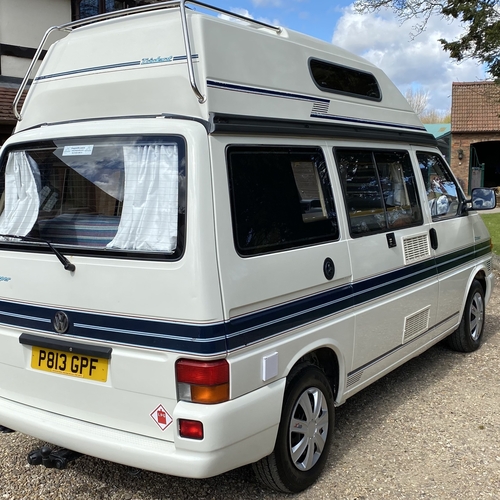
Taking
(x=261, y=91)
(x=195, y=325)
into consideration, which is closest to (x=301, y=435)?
(x=195, y=325)

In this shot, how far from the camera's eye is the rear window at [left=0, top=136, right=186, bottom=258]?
2.96 m

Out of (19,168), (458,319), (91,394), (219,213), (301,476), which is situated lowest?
(301,476)

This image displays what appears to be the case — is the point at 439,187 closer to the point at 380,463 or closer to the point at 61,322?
the point at 380,463

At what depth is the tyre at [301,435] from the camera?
335cm

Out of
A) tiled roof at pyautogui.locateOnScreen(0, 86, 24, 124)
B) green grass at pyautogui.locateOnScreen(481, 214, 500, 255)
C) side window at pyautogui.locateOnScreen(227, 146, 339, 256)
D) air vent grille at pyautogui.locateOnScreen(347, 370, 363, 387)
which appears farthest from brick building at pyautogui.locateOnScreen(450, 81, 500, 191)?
side window at pyautogui.locateOnScreen(227, 146, 339, 256)

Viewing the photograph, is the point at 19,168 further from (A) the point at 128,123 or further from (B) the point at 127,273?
(B) the point at 127,273

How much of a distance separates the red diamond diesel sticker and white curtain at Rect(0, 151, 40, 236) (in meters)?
1.29

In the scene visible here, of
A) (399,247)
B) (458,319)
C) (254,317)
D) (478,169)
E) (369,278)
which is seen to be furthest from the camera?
(478,169)

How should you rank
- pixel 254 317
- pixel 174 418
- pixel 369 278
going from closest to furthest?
pixel 174 418
pixel 254 317
pixel 369 278

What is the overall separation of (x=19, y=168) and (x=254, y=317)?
171cm

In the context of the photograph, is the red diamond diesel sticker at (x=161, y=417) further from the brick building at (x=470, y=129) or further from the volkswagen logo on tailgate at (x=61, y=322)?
the brick building at (x=470, y=129)

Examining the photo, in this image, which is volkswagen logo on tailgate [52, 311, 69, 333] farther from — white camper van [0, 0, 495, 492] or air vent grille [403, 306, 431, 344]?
air vent grille [403, 306, 431, 344]

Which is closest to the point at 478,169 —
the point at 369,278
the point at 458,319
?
the point at 458,319

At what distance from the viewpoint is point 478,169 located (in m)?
27.1
